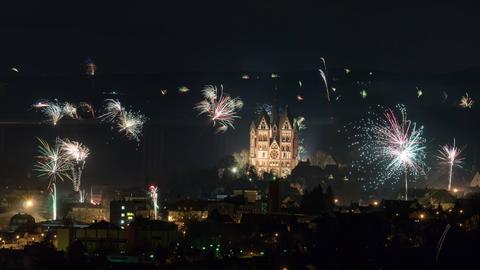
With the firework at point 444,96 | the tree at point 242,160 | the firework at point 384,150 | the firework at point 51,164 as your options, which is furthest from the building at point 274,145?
the firework at point 444,96

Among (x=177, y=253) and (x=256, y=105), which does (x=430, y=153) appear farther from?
(x=177, y=253)

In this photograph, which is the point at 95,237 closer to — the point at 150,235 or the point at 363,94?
the point at 150,235

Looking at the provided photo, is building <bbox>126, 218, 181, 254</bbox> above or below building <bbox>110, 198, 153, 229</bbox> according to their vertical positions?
below

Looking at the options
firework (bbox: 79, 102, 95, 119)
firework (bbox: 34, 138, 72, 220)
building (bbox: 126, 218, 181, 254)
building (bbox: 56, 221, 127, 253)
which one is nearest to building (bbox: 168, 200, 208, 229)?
building (bbox: 126, 218, 181, 254)

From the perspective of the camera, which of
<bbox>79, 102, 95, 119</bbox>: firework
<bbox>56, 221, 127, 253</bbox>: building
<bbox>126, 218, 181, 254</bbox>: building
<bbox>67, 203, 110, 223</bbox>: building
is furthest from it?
<bbox>79, 102, 95, 119</bbox>: firework

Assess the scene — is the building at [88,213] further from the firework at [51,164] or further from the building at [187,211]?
the firework at [51,164]

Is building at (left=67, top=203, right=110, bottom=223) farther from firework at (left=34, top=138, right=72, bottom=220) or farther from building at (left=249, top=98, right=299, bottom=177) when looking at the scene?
building at (left=249, top=98, right=299, bottom=177)

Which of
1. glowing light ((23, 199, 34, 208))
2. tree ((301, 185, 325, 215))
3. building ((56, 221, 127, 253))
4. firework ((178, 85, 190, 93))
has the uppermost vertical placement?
firework ((178, 85, 190, 93))

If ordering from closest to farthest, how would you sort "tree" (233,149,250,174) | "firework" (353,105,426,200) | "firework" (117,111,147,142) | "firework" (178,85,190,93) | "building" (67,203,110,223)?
1. "building" (67,203,110,223)
2. "firework" (353,105,426,200)
3. "tree" (233,149,250,174)
4. "firework" (117,111,147,142)
5. "firework" (178,85,190,93)

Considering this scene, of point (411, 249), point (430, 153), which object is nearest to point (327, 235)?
point (411, 249)
